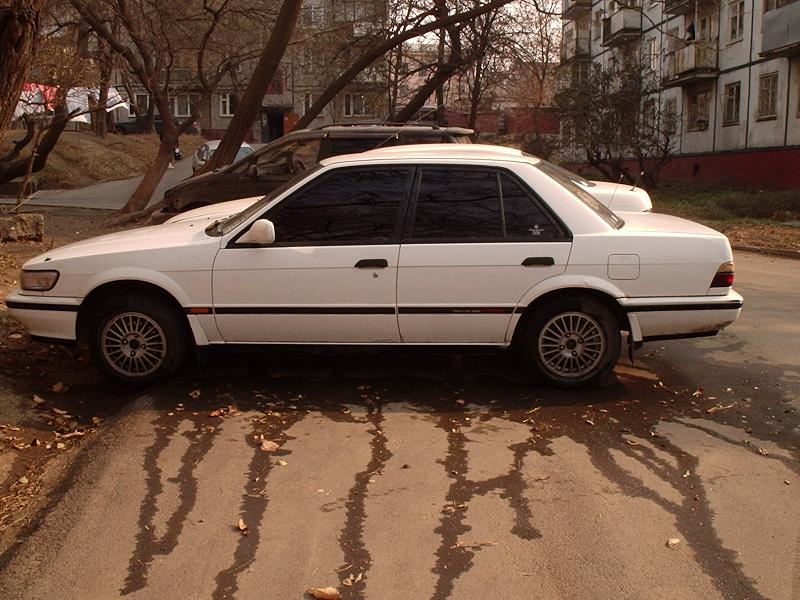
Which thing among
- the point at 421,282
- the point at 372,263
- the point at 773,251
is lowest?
the point at 773,251

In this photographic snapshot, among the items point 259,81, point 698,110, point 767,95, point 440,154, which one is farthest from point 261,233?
point 698,110

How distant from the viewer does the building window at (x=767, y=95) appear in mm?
28531

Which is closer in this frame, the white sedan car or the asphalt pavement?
the asphalt pavement

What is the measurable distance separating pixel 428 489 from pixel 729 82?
31.6 m

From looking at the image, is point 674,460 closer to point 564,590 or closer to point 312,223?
point 564,590

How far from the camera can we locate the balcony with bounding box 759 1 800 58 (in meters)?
25.2

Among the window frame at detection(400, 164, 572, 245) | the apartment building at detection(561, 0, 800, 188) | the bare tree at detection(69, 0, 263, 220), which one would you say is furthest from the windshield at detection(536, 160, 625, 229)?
the apartment building at detection(561, 0, 800, 188)

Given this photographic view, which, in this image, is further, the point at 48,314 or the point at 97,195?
the point at 97,195

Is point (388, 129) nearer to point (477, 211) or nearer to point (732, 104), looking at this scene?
point (477, 211)

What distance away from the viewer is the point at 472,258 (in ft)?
18.8

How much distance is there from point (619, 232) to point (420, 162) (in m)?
1.45

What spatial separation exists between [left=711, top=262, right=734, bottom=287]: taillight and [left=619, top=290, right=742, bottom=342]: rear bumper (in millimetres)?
89

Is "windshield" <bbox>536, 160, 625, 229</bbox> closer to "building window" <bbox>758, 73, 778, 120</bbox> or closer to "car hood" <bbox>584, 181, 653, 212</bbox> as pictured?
"car hood" <bbox>584, 181, 653, 212</bbox>

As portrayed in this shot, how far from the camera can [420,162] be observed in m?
5.98
